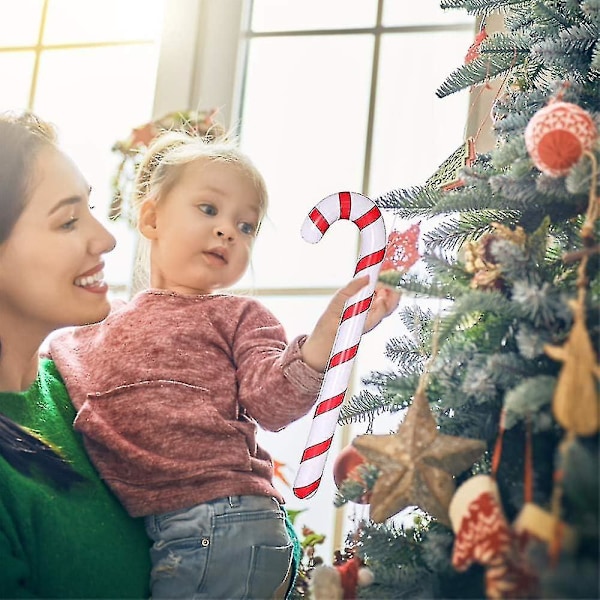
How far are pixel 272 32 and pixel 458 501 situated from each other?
2182 mm

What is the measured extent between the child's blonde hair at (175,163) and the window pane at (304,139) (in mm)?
692

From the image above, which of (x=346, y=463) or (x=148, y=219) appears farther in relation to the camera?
(x=148, y=219)

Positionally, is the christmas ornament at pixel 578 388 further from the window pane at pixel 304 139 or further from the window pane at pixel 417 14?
the window pane at pixel 417 14

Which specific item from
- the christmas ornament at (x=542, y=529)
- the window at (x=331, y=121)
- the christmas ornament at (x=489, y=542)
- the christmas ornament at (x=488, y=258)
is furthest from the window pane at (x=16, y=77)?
the christmas ornament at (x=542, y=529)

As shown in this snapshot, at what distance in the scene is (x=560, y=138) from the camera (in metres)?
1.47

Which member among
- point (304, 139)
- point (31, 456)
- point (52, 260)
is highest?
point (304, 139)

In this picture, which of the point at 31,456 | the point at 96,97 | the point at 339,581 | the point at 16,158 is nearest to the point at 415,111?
the point at 96,97

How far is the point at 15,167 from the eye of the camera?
1953 mm

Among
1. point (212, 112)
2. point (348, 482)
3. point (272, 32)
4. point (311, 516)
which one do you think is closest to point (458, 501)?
point (348, 482)

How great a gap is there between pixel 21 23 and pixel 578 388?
275 centimetres

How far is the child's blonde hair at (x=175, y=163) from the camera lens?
2.17 meters

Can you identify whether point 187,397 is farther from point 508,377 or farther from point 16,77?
point 16,77

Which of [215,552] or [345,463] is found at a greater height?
[345,463]

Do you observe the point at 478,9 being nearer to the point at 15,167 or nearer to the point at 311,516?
the point at 15,167
